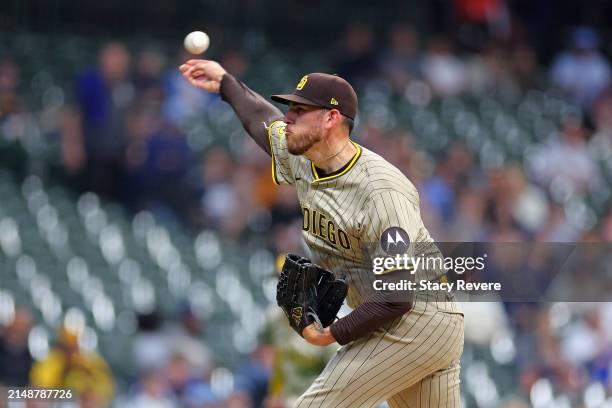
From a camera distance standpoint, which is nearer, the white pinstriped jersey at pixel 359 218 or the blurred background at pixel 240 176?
the white pinstriped jersey at pixel 359 218

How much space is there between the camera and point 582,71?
11.6 meters

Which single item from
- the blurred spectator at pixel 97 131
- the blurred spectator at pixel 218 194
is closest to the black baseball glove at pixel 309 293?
the blurred spectator at pixel 218 194

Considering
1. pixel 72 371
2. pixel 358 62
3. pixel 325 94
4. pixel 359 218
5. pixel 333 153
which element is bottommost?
pixel 359 218

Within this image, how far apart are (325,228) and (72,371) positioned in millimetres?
3256

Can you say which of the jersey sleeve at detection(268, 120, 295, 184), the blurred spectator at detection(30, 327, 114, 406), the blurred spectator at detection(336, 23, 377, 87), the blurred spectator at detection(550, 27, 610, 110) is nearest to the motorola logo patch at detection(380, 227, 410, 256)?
the jersey sleeve at detection(268, 120, 295, 184)

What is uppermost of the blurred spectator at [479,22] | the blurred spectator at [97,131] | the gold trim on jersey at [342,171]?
the blurred spectator at [479,22]

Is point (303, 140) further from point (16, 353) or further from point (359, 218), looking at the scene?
point (16, 353)

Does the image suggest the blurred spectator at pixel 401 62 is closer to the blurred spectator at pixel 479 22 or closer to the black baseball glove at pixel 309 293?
the blurred spectator at pixel 479 22

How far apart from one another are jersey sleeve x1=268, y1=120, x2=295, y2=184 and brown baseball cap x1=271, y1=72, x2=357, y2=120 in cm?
29

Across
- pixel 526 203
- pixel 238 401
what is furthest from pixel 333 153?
pixel 526 203

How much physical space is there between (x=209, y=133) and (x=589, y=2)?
4794 millimetres

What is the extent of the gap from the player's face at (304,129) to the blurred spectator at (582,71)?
7655 mm

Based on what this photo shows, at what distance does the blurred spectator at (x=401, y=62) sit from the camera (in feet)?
37.0

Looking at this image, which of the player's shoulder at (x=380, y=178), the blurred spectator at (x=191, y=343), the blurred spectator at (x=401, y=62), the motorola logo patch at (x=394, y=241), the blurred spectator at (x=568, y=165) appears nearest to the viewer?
the motorola logo patch at (x=394, y=241)
